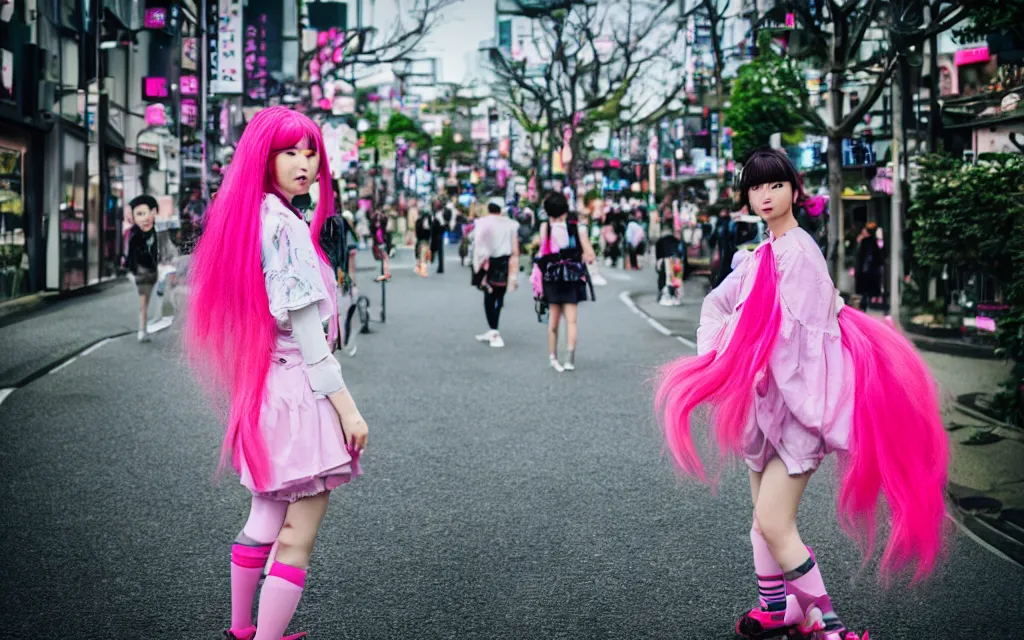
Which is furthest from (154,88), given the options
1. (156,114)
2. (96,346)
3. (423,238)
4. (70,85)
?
(96,346)

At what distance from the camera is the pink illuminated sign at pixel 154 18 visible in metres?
27.0

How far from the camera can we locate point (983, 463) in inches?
303

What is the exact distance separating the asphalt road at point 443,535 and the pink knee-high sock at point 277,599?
2.23ft

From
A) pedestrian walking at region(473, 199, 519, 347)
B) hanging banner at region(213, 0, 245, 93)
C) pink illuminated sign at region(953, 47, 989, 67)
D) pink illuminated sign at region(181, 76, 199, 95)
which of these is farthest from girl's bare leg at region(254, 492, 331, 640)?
pink illuminated sign at region(181, 76, 199, 95)

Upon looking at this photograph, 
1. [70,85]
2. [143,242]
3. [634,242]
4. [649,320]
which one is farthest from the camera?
[634,242]

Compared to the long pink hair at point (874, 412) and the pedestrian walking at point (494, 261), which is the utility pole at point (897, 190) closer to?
the pedestrian walking at point (494, 261)

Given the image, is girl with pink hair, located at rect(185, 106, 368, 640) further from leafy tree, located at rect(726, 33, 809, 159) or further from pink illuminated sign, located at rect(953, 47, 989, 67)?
pink illuminated sign, located at rect(953, 47, 989, 67)

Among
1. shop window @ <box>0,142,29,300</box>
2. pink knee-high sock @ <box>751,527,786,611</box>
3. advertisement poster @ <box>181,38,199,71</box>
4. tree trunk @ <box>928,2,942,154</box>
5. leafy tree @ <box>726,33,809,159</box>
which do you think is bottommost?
pink knee-high sock @ <box>751,527,786,611</box>

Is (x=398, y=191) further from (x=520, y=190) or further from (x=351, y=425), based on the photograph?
(x=351, y=425)

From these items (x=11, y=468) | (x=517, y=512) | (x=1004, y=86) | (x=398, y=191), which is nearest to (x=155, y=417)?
(x=11, y=468)

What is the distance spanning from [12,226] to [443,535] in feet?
52.6

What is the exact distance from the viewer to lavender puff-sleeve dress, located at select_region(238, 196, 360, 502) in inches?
133

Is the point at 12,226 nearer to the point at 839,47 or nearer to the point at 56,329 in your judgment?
the point at 56,329

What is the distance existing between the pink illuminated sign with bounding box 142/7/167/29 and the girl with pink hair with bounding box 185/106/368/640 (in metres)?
25.2
